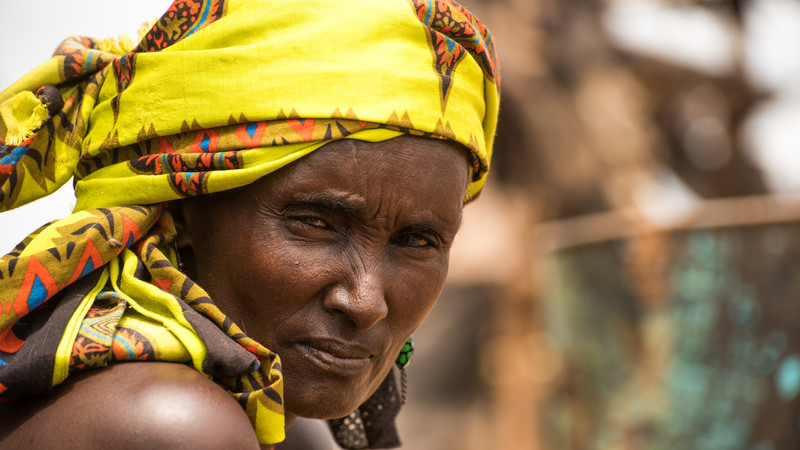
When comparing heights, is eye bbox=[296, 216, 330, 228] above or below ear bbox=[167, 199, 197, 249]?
above

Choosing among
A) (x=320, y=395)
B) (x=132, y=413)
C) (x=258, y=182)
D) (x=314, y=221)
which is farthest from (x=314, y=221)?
(x=132, y=413)

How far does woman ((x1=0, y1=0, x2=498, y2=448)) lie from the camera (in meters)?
1.75

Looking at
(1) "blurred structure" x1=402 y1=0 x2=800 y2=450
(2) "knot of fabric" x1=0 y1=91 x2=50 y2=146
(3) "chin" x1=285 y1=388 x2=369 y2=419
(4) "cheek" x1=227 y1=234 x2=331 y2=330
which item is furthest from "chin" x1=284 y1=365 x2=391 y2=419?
(1) "blurred structure" x1=402 y1=0 x2=800 y2=450

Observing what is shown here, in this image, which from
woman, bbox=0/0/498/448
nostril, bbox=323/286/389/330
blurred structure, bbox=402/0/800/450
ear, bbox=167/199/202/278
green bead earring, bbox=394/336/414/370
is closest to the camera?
woman, bbox=0/0/498/448

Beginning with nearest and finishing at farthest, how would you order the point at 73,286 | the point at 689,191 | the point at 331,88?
the point at 73,286
the point at 331,88
the point at 689,191

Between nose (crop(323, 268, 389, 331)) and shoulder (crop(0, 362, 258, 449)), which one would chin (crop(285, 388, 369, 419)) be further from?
shoulder (crop(0, 362, 258, 449))

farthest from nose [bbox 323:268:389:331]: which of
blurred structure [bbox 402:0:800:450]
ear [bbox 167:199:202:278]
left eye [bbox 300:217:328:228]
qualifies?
blurred structure [bbox 402:0:800:450]

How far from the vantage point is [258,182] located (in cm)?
194

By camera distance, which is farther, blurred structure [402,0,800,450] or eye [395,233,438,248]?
blurred structure [402,0,800,450]

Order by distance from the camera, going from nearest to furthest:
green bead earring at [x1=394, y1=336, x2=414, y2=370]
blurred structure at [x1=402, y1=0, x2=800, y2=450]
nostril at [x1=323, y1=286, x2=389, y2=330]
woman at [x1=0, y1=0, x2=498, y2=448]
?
1. woman at [x1=0, y1=0, x2=498, y2=448]
2. nostril at [x1=323, y1=286, x2=389, y2=330]
3. green bead earring at [x1=394, y1=336, x2=414, y2=370]
4. blurred structure at [x1=402, y1=0, x2=800, y2=450]

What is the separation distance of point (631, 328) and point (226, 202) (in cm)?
443

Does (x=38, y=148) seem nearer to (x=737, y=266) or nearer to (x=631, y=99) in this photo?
(x=737, y=266)

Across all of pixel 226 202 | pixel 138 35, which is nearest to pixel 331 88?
pixel 226 202

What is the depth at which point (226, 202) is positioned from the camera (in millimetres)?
1974
